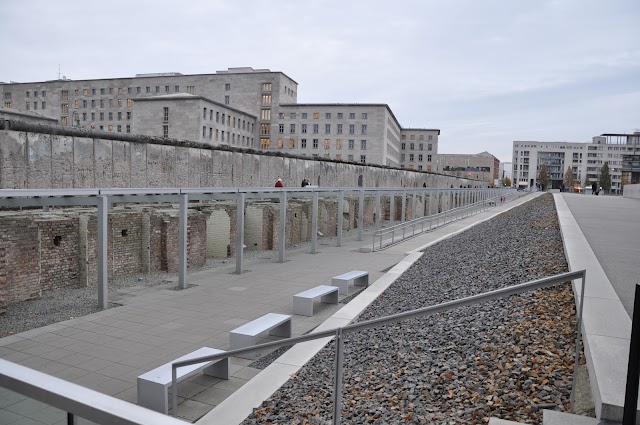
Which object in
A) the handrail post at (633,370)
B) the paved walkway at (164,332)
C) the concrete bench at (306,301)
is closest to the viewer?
the handrail post at (633,370)

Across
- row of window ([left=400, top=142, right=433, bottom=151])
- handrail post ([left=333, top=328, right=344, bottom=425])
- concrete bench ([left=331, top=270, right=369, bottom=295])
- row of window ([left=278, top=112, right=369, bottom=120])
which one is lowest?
concrete bench ([left=331, top=270, right=369, bottom=295])

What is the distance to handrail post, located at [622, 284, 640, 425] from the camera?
7.91 feet

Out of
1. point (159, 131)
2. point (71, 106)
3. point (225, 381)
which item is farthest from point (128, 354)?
point (71, 106)

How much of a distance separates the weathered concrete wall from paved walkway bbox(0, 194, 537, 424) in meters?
4.91

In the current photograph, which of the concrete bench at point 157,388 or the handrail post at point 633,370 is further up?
the handrail post at point 633,370

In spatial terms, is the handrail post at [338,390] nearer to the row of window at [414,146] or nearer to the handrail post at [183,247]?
the handrail post at [183,247]

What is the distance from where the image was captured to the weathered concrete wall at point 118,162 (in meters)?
13.2

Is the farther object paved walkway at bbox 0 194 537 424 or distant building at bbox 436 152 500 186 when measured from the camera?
distant building at bbox 436 152 500 186

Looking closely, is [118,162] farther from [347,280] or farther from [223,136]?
[223,136]

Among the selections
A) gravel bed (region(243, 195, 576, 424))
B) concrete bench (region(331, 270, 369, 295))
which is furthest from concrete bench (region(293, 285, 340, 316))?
gravel bed (region(243, 195, 576, 424))

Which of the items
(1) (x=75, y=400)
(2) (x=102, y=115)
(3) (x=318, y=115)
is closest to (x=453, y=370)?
(1) (x=75, y=400)

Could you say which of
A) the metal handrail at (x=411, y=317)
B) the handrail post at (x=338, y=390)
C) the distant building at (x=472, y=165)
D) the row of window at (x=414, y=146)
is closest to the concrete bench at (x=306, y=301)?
the metal handrail at (x=411, y=317)

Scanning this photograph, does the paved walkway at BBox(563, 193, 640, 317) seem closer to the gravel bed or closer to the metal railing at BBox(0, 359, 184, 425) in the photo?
the gravel bed

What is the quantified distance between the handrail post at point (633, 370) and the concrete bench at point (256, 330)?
14.9 ft
